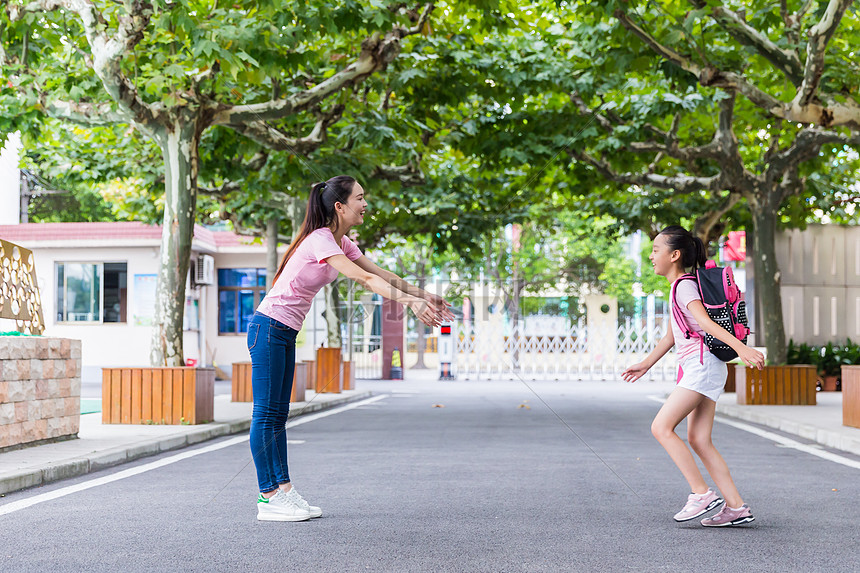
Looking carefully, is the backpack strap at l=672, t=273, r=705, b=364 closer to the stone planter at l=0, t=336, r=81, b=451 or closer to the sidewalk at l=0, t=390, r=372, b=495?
the sidewalk at l=0, t=390, r=372, b=495

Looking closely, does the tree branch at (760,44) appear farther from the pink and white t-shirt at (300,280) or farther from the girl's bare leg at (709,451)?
the pink and white t-shirt at (300,280)

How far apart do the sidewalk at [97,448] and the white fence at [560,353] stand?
1989cm

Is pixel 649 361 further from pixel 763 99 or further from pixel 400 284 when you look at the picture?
pixel 763 99

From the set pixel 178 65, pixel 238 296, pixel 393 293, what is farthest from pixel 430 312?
pixel 238 296

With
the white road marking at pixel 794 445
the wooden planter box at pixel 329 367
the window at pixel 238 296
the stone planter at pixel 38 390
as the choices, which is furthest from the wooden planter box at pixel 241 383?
the window at pixel 238 296

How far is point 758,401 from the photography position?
16875mm

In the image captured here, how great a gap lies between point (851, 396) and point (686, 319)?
7275 mm

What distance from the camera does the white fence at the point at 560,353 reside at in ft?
107

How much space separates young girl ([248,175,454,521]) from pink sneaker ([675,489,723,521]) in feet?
7.18

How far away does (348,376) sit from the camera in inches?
957

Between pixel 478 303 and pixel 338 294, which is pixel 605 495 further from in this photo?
pixel 478 303

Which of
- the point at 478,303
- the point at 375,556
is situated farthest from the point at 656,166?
the point at 478,303

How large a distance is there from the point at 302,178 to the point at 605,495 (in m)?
11.5

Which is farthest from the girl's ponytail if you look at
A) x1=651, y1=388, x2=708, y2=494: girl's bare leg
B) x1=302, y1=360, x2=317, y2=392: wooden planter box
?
x1=302, y1=360, x2=317, y2=392: wooden planter box
